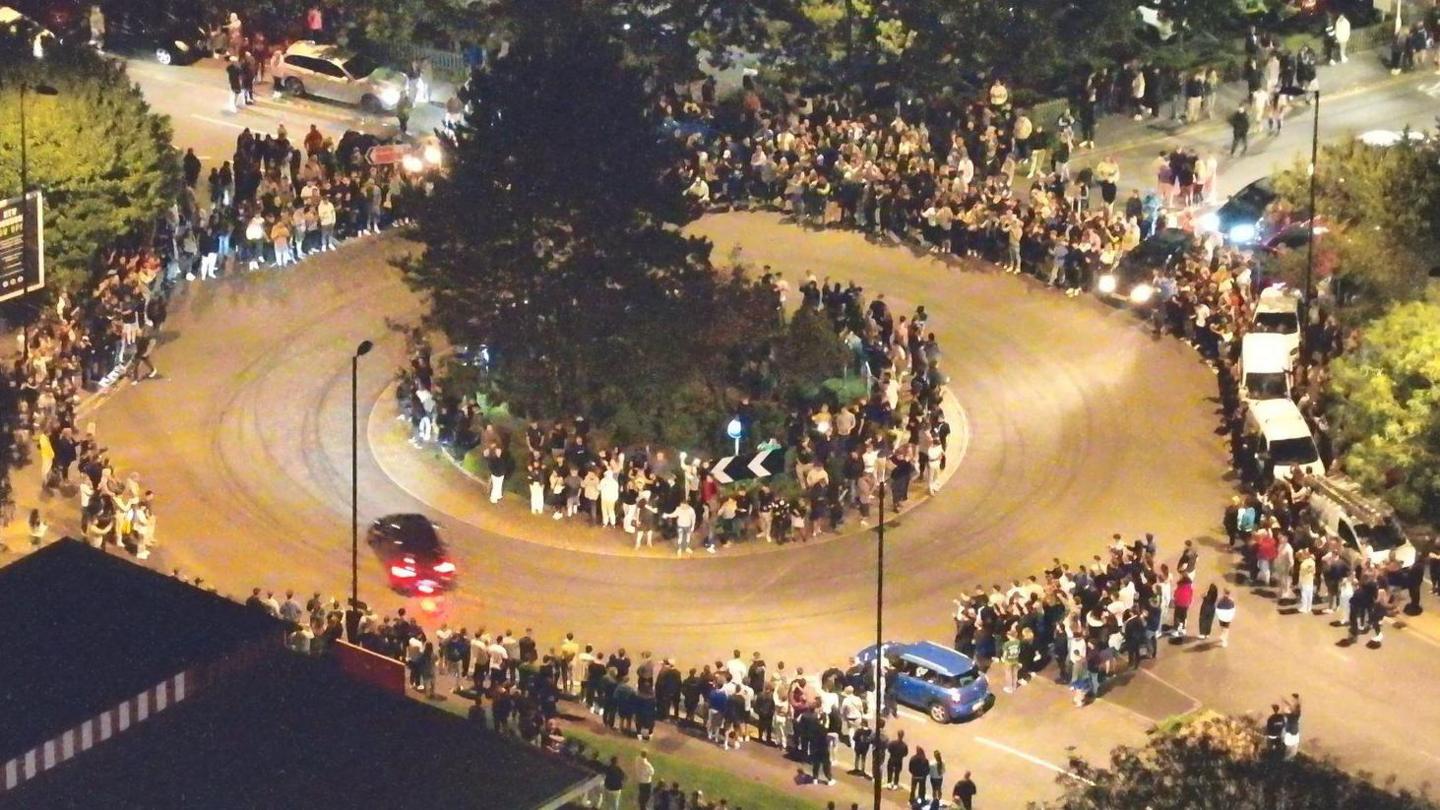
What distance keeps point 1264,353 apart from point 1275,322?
217 cm

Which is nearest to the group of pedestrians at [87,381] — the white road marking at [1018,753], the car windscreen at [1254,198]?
the white road marking at [1018,753]

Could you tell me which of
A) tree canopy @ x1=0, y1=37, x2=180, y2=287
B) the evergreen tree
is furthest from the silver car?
the evergreen tree

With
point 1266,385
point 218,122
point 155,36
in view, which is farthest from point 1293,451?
point 155,36

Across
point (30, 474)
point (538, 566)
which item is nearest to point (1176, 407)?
point (538, 566)

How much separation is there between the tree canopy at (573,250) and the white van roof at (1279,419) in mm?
11068

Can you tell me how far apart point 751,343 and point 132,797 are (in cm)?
2431

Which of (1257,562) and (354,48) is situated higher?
(354,48)

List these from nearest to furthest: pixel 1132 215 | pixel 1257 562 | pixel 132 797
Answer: pixel 132 797 → pixel 1257 562 → pixel 1132 215

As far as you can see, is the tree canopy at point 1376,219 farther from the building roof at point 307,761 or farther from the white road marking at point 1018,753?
the building roof at point 307,761

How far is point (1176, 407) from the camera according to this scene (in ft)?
209

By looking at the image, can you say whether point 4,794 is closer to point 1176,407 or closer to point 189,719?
point 189,719

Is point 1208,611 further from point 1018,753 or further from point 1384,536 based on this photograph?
point 1018,753

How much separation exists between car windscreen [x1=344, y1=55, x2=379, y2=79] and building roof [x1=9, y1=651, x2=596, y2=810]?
122 ft

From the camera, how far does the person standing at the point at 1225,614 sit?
54.3 meters
